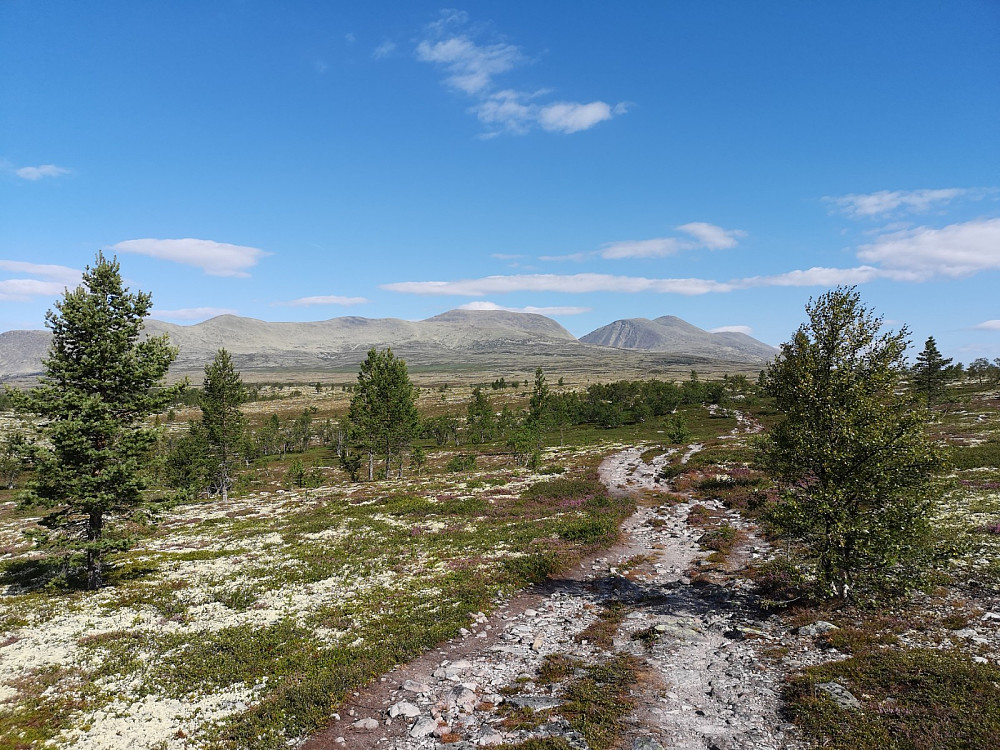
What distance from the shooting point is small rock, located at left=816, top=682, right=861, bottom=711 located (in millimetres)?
11435

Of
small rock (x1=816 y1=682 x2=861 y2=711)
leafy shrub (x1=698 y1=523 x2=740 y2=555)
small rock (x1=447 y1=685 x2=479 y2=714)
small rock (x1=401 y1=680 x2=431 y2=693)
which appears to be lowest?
leafy shrub (x1=698 y1=523 x2=740 y2=555)

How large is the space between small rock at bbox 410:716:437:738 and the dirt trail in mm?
31

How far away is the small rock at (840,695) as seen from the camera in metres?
11.4

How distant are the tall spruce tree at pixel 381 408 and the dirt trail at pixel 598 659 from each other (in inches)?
1682

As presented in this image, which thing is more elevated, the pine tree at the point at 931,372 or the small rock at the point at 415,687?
the pine tree at the point at 931,372

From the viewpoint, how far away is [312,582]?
23.6m

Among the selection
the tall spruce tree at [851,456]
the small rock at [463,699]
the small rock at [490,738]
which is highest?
the tall spruce tree at [851,456]

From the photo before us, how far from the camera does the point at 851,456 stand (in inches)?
636

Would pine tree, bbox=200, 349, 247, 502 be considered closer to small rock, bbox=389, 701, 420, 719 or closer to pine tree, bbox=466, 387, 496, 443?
small rock, bbox=389, 701, 420, 719

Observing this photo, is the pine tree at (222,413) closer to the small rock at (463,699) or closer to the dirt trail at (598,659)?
the dirt trail at (598,659)

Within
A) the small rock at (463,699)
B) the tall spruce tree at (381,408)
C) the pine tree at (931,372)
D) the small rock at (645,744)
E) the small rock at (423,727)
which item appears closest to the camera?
the small rock at (645,744)

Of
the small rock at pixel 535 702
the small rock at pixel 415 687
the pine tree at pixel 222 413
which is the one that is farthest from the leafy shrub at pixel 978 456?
the pine tree at pixel 222 413

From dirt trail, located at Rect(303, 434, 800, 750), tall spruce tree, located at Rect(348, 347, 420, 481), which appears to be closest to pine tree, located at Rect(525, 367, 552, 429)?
tall spruce tree, located at Rect(348, 347, 420, 481)

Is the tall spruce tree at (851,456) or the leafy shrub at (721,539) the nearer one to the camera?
the tall spruce tree at (851,456)
